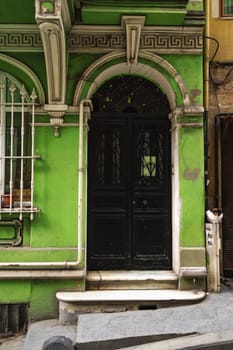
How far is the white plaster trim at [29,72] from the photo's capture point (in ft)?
18.8

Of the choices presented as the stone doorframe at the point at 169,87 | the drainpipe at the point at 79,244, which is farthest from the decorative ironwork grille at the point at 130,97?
the drainpipe at the point at 79,244

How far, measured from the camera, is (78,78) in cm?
582

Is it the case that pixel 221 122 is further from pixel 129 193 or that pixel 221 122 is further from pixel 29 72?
pixel 29 72

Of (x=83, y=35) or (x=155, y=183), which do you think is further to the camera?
(x=155, y=183)

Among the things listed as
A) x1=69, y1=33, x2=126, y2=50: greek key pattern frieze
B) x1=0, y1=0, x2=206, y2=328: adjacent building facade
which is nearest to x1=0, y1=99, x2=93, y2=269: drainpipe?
x1=0, y1=0, x2=206, y2=328: adjacent building facade

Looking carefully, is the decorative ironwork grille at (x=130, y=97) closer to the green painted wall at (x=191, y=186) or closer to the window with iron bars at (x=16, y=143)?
the green painted wall at (x=191, y=186)

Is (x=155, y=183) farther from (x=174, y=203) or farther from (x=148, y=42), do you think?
(x=148, y=42)

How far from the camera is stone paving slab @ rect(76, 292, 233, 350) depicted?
4.49m

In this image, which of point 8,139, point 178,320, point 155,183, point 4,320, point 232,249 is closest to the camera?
point 178,320

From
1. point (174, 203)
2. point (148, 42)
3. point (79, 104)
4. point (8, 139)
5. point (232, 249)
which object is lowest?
Result: point (232, 249)

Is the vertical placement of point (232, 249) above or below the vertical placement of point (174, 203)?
below

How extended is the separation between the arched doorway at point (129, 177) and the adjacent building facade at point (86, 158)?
22 millimetres

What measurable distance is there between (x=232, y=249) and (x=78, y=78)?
12.4 feet

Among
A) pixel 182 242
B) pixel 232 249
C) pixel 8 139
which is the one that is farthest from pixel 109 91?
pixel 232 249
